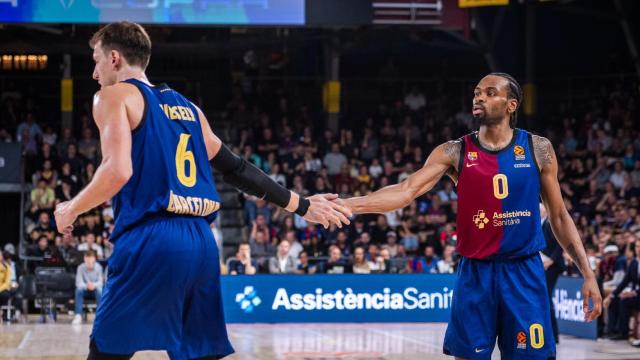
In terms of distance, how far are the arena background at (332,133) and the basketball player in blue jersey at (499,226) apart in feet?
22.4

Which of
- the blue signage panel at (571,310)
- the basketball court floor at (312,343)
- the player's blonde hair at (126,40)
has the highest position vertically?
the player's blonde hair at (126,40)

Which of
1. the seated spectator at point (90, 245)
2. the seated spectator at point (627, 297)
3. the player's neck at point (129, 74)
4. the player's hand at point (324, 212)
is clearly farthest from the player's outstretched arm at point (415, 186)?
the seated spectator at point (90, 245)

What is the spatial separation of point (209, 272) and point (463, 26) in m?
21.7

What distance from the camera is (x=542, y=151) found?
7105 millimetres

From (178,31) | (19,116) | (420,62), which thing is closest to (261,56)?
(178,31)

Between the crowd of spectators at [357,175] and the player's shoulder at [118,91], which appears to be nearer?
the player's shoulder at [118,91]

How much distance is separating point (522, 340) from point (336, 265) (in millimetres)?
14489

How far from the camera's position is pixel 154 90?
5.33 meters

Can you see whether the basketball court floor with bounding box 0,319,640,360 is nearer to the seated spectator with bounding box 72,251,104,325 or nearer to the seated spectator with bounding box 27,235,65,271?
the seated spectator with bounding box 72,251,104,325

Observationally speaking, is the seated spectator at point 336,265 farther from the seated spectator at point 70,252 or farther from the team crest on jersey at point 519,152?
the team crest on jersey at point 519,152

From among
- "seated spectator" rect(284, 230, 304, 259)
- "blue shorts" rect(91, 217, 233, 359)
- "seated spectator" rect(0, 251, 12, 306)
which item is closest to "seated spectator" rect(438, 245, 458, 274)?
"seated spectator" rect(284, 230, 304, 259)

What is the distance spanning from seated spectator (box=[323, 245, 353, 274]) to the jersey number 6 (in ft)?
51.9

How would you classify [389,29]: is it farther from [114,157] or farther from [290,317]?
[114,157]

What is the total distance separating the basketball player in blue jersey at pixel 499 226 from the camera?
6.77 metres
